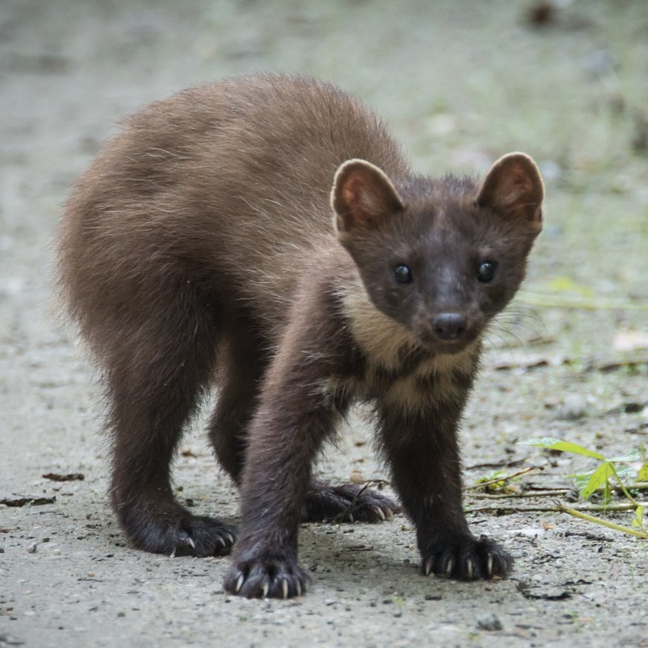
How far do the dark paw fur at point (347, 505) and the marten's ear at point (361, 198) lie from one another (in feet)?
4.65

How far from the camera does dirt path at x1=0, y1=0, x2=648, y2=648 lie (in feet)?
13.9

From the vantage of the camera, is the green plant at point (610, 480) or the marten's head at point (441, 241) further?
the green plant at point (610, 480)

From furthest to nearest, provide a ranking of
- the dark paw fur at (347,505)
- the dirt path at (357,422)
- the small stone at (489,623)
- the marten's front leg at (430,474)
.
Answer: the dark paw fur at (347,505) < the marten's front leg at (430,474) < the dirt path at (357,422) < the small stone at (489,623)

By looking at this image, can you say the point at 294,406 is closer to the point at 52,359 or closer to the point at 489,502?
the point at 489,502

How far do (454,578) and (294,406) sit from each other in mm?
912

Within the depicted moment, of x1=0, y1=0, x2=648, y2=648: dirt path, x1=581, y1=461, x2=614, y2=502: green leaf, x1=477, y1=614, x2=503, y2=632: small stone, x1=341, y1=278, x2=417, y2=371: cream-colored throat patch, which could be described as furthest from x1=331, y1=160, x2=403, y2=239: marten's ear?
x1=477, y1=614, x2=503, y2=632: small stone

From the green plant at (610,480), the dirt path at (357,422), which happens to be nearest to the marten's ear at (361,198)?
the dirt path at (357,422)

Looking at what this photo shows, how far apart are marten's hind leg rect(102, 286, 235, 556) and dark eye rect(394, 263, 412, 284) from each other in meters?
1.24

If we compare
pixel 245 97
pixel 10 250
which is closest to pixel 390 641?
pixel 245 97

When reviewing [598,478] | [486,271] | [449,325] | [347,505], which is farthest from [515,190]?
[347,505]

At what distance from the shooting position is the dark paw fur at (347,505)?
5.72m

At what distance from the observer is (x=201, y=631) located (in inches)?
158

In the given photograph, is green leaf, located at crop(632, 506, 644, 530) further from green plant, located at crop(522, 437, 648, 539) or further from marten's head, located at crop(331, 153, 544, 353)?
marten's head, located at crop(331, 153, 544, 353)

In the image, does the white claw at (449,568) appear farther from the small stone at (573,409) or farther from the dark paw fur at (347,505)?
the small stone at (573,409)
